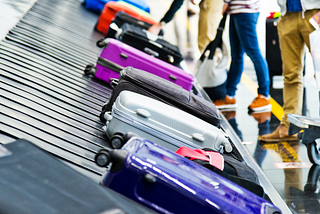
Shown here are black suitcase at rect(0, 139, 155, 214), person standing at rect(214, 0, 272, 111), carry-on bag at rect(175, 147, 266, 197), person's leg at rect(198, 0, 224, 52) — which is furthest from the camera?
person's leg at rect(198, 0, 224, 52)

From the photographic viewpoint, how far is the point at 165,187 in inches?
42.6

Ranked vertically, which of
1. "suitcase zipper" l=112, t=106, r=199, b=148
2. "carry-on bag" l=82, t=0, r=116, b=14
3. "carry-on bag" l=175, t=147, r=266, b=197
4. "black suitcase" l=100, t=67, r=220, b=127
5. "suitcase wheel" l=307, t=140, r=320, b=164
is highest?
"carry-on bag" l=175, t=147, r=266, b=197

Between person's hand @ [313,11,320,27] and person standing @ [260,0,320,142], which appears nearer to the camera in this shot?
person's hand @ [313,11,320,27]

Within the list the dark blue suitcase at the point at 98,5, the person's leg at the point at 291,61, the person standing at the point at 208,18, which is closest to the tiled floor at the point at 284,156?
the person's leg at the point at 291,61

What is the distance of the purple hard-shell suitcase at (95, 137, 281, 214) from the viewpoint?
1.07 meters

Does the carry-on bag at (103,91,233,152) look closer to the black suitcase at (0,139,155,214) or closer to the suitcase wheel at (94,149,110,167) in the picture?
the suitcase wheel at (94,149,110,167)

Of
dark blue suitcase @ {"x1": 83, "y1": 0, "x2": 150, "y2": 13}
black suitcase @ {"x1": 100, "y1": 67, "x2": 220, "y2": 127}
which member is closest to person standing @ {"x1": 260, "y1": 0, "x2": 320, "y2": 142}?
black suitcase @ {"x1": 100, "y1": 67, "x2": 220, "y2": 127}

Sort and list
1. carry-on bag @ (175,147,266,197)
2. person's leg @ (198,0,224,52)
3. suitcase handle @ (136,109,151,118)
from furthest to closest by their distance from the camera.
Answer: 1. person's leg @ (198,0,224,52)
2. suitcase handle @ (136,109,151,118)
3. carry-on bag @ (175,147,266,197)

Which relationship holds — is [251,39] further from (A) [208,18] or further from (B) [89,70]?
(B) [89,70]

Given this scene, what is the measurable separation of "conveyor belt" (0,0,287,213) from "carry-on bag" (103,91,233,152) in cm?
19

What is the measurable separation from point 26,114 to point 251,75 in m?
3.95

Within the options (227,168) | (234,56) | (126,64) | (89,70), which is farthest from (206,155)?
(234,56)

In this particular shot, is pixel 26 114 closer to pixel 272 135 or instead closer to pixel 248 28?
pixel 272 135

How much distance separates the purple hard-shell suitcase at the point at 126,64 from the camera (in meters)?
2.61
